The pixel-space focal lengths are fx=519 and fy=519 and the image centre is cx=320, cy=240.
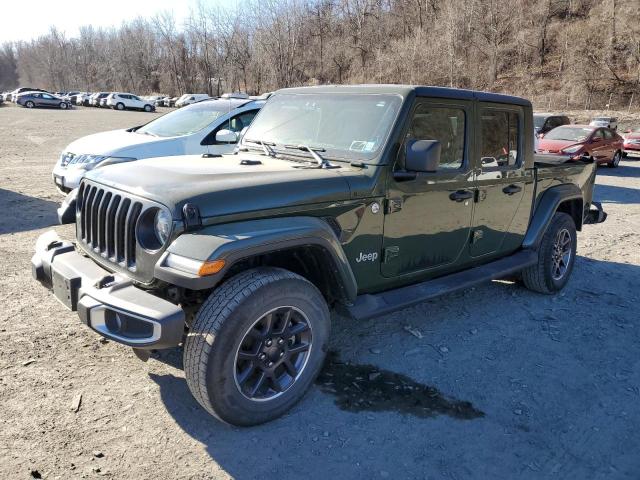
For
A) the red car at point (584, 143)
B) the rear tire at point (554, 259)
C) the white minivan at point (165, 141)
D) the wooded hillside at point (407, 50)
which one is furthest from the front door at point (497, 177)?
the wooded hillside at point (407, 50)

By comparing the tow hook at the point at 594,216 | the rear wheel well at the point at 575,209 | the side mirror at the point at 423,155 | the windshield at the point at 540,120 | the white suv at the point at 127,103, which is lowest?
the tow hook at the point at 594,216

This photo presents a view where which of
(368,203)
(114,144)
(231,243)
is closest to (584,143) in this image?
(114,144)

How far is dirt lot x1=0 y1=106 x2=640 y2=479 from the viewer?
9.37 ft

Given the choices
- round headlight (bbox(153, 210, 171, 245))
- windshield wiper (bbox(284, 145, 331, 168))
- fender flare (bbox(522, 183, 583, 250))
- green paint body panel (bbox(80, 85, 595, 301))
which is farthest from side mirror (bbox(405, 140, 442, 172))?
fender flare (bbox(522, 183, 583, 250))

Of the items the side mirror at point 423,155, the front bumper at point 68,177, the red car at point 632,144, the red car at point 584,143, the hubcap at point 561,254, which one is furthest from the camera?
the red car at point 632,144

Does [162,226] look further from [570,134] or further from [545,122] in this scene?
[545,122]

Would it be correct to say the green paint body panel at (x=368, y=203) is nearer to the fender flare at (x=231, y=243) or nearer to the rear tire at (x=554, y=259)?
the fender flare at (x=231, y=243)

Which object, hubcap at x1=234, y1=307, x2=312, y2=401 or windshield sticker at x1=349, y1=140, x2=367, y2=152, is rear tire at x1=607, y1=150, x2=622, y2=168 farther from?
hubcap at x1=234, y1=307, x2=312, y2=401

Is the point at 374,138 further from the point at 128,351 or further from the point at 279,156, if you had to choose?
the point at 128,351

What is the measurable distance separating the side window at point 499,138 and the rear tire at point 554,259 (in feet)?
3.47

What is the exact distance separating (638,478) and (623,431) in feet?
1.46

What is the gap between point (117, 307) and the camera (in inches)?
108

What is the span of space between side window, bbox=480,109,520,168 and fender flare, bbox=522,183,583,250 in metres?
0.73

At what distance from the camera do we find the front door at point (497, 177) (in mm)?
4410
